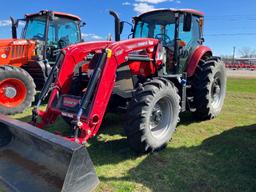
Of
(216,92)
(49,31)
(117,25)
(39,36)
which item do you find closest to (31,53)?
(39,36)

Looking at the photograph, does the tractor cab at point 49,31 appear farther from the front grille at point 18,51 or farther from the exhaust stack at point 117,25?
the exhaust stack at point 117,25

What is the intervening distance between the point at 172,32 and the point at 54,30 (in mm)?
4419

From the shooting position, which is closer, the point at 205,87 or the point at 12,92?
the point at 205,87

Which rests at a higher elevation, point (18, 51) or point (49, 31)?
point (49, 31)

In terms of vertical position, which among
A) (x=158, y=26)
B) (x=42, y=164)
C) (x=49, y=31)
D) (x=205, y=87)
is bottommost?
(x=42, y=164)

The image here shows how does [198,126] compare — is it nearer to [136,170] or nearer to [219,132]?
[219,132]

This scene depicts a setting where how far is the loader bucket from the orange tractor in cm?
343

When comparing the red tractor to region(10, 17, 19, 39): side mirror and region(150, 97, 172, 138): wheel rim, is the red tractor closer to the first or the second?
region(150, 97, 172, 138): wheel rim

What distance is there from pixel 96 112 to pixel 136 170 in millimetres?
959

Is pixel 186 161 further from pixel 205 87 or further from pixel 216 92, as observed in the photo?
pixel 216 92

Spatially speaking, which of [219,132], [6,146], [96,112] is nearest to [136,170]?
[96,112]

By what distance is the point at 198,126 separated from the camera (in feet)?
19.6

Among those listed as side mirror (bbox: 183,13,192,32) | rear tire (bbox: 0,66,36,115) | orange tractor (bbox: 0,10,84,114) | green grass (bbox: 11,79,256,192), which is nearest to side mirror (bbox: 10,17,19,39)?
orange tractor (bbox: 0,10,84,114)

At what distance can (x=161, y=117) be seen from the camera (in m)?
4.70
